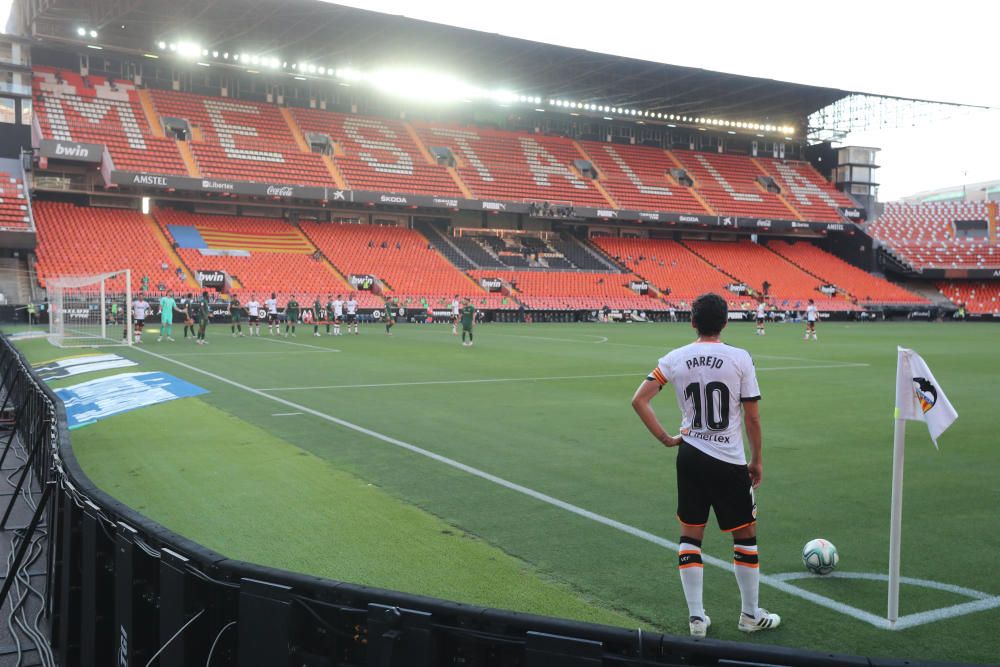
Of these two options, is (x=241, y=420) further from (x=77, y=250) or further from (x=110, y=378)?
(x=77, y=250)

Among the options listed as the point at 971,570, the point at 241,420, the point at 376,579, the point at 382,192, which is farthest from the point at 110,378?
the point at 382,192

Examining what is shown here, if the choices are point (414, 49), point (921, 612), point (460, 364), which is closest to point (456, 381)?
point (460, 364)

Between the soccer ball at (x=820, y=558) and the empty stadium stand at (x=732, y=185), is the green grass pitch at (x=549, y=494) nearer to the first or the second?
the soccer ball at (x=820, y=558)

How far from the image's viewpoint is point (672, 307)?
59.7 m

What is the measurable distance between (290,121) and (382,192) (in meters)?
10.4

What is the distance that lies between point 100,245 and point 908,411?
49086mm

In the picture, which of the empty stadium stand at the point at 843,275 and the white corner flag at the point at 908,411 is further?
the empty stadium stand at the point at 843,275

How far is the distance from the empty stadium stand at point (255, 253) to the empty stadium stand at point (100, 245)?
1.62m

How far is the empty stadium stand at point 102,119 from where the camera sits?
4903 cm

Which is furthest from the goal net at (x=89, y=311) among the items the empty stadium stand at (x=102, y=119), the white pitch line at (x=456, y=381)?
the white pitch line at (x=456, y=381)

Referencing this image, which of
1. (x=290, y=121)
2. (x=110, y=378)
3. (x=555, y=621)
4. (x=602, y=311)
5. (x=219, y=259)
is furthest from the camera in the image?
(x=290, y=121)

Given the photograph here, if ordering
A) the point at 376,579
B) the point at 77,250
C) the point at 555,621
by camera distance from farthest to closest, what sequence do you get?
the point at 77,250 → the point at 376,579 → the point at 555,621

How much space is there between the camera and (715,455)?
15.9 ft

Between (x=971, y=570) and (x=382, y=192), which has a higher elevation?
(x=382, y=192)
